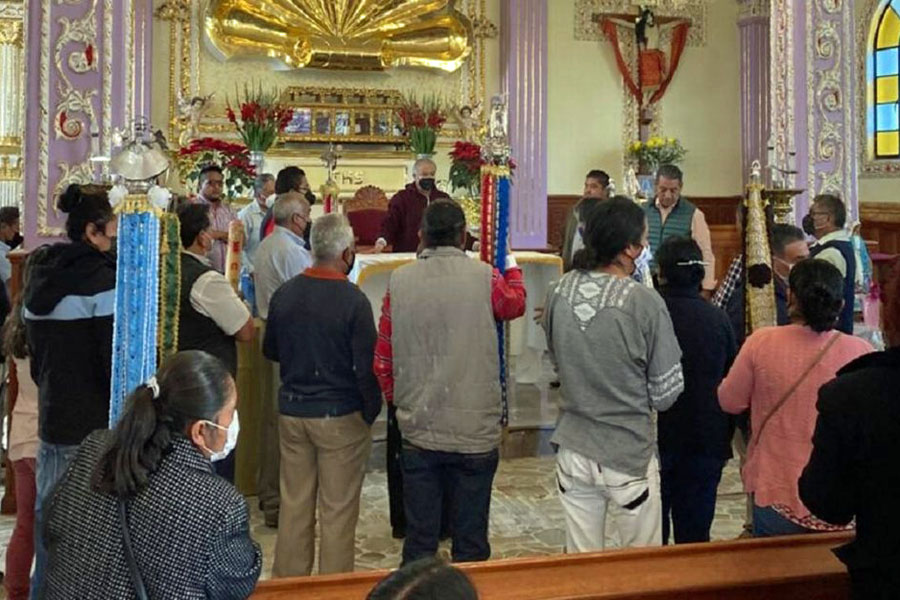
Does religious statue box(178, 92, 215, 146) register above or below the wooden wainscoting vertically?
above

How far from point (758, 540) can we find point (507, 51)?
30.6ft

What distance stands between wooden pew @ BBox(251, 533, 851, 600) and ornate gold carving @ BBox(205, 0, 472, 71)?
902cm

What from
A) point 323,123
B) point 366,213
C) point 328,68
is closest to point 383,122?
point 323,123

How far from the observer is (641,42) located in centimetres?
1219

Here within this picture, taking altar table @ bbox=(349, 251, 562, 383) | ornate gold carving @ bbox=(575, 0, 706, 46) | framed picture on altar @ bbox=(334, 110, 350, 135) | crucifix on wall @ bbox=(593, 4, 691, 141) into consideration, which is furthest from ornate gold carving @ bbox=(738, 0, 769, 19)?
altar table @ bbox=(349, 251, 562, 383)

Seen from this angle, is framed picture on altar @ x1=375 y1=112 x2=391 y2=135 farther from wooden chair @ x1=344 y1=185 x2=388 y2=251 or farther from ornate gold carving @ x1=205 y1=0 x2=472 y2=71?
wooden chair @ x1=344 y1=185 x2=388 y2=251

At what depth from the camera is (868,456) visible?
6.77 ft

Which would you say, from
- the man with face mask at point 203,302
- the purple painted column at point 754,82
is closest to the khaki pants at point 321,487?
the man with face mask at point 203,302

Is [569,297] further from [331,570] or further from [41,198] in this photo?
[41,198]

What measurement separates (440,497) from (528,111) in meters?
8.10

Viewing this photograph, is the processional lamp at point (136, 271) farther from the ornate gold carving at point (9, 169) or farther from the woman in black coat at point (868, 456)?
the ornate gold carving at point (9, 169)

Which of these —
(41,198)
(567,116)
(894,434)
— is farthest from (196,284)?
(567,116)

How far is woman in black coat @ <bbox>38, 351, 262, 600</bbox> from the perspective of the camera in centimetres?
194

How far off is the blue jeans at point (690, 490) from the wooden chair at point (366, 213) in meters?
5.36
